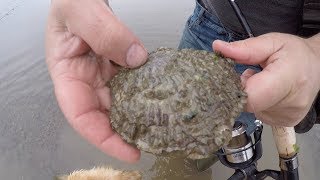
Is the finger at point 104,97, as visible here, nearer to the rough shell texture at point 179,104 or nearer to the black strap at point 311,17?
the rough shell texture at point 179,104

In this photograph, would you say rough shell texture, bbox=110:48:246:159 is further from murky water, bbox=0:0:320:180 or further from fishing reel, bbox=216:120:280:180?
murky water, bbox=0:0:320:180

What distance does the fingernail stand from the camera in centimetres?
182

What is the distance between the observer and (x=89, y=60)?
2.19 meters

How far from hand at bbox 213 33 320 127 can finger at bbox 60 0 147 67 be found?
0.41 m

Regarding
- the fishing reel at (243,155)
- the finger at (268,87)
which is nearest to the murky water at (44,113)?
the fishing reel at (243,155)

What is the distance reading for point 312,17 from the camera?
216cm

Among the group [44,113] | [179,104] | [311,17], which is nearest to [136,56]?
[179,104]

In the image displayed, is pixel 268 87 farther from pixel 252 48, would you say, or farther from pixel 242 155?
pixel 242 155

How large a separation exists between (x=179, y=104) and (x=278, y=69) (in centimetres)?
49

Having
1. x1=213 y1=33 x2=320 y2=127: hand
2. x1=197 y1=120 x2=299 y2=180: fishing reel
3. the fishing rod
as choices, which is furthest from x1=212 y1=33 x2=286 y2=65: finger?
x1=197 y1=120 x2=299 y2=180: fishing reel

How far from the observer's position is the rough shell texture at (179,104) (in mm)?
1689

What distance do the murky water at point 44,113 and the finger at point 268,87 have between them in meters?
2.09

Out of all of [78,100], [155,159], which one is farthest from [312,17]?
[155,159]

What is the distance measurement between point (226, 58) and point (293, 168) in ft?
3.94
